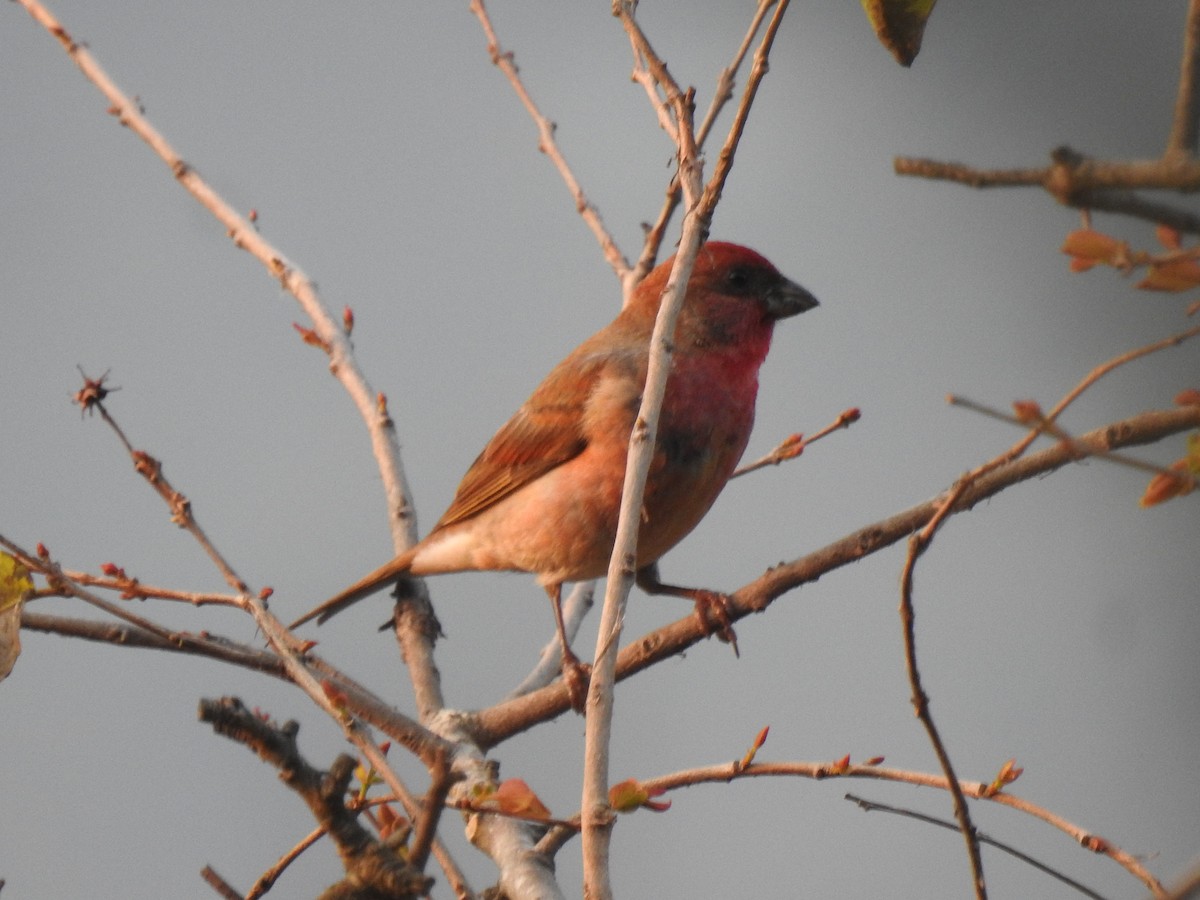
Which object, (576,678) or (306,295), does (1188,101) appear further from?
(306,295)

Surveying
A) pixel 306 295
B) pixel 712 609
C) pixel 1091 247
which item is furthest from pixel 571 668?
pixel 1091 247

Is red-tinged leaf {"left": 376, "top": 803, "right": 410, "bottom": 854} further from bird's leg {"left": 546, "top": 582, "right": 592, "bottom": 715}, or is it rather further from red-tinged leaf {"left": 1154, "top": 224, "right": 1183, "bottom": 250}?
red-tinged leaf {"left": 1154, "top": 224, "right": 1183, "bottom": 250}

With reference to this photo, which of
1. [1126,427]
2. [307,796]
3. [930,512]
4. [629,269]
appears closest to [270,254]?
[629,269]

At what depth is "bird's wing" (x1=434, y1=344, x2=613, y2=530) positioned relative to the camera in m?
5.36

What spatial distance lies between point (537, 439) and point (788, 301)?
1115 millimetres

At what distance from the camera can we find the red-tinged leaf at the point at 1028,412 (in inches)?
79.1

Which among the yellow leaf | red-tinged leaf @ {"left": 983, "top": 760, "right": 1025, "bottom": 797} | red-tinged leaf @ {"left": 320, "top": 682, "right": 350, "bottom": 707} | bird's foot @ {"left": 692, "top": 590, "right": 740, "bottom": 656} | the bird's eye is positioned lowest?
red-tinged leaf @ {"left": 983, "top": 760, "right": 1025, "bottom": 797}

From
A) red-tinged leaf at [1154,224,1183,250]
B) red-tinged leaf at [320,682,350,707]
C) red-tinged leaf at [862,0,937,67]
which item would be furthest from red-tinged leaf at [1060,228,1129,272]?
red-tinged leaf at [320,682,350,707]

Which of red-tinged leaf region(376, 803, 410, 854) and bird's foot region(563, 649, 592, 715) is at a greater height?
bird's foot region(563, 649, 592, 715)

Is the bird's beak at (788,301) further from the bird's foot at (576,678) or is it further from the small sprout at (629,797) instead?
the small sprout at (629,797)

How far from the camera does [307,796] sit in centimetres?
192

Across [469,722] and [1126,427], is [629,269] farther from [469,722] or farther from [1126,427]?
[1126,427]

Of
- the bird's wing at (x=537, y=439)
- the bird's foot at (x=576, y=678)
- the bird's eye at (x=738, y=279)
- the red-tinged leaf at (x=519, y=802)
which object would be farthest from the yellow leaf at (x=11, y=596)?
the bird's eye at (x=738, y=279)

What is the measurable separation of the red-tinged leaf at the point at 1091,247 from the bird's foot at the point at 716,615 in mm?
2244
